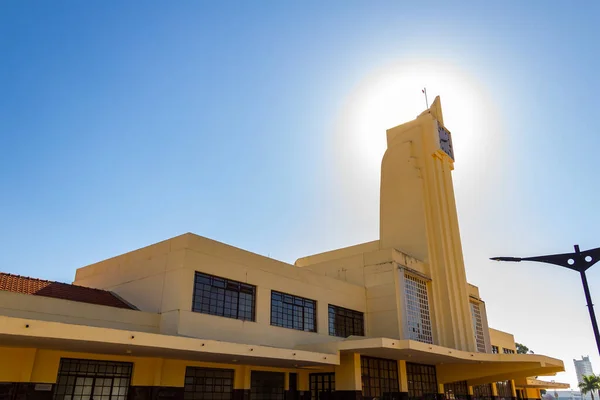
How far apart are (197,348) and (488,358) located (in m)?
14.6

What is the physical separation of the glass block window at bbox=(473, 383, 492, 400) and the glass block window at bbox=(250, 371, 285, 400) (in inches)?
578

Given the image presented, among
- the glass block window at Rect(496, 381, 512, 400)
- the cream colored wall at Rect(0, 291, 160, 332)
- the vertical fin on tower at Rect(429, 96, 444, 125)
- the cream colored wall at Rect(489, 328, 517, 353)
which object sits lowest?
the glass block window at Rect(496, 381, 512, 400)

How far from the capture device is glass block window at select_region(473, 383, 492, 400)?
28609 mm

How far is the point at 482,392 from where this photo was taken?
2956 centimetres

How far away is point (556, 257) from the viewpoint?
8.38m

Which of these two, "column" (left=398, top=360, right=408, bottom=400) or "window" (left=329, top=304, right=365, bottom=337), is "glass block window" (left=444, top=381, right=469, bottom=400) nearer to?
"column" (left=398, top=360, right=408, bottom=400)

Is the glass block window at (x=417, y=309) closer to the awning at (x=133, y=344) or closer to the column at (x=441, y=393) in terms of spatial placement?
the column at (x=441, y=393)

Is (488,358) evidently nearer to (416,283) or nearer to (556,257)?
(416,283)

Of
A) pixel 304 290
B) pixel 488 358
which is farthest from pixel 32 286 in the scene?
pixel 488 358

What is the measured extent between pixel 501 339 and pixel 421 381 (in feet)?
51.1

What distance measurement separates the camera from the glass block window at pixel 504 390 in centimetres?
3193

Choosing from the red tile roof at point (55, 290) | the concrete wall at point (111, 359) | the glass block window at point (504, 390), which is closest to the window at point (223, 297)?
the concrete wall at point (111, 359)

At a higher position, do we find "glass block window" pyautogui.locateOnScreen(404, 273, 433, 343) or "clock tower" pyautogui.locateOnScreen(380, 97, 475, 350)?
"clock tower" pyautogui.locateOnScreen(380, 97, 475, 350)

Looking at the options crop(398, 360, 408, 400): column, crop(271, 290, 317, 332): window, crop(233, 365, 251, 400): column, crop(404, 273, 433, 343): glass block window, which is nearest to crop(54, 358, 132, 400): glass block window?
crop(233, 365, 251, 400): column
